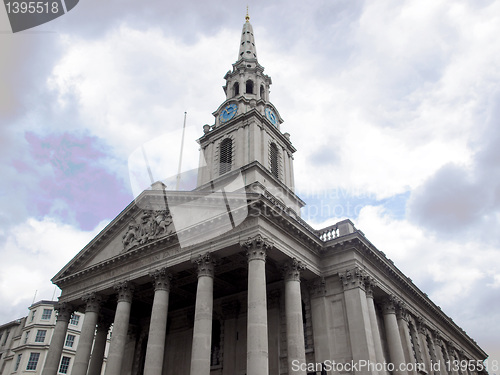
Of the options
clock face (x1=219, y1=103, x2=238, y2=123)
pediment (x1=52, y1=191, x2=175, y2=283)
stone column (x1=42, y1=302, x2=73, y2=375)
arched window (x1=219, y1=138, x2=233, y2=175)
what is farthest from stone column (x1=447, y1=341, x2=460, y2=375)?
stone column (x1=42, y1=302, x2=73, y2=375)

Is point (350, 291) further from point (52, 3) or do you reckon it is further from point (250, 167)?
point (52, 3)

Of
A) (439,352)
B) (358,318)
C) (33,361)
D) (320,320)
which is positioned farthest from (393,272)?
(33,361)

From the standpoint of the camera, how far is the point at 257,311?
1864 centimetres

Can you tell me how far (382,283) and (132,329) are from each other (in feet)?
63.4

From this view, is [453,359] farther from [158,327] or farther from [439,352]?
[158,327]

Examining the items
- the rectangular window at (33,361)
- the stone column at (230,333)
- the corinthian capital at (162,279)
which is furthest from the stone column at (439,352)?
the rectangular window at (33,361)

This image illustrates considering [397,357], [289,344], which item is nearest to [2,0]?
[289,344]

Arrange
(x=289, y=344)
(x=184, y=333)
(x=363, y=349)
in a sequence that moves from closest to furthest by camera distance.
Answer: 1. (x=289, y=344)
2. (x=363, y=349)
3. (x=184, y=333)

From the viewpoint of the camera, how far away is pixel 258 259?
2014 cm

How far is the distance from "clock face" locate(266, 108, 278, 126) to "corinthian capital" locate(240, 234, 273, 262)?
20888 millimetres

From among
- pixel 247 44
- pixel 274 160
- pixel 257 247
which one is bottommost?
pixel 257 247

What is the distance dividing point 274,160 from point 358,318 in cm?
1815

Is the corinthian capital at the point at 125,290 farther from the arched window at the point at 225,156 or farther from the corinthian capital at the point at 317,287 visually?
the arched window at the point at 225,156

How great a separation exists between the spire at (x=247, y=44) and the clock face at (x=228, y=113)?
7.51 metres
